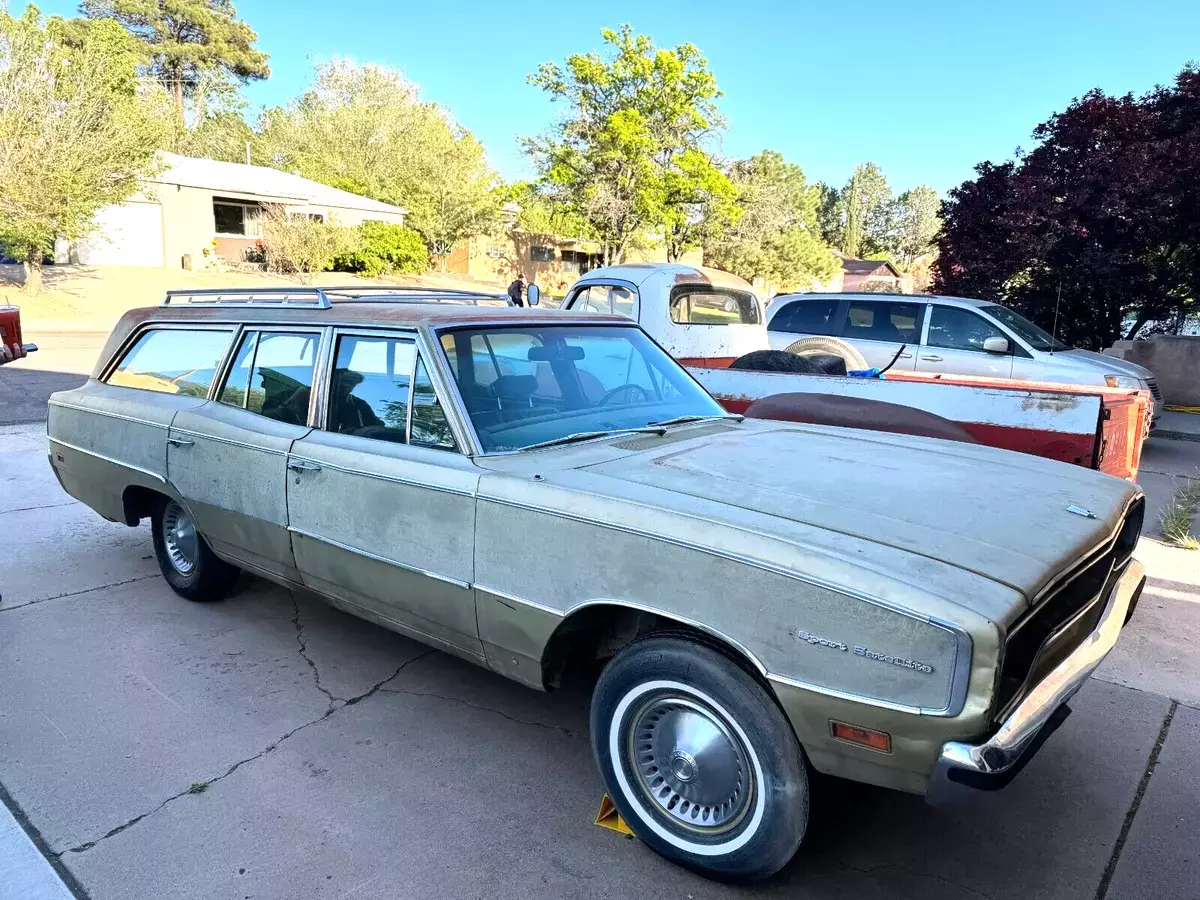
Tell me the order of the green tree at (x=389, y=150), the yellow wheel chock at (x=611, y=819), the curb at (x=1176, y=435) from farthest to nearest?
1. the green tree at (x=389, y=150)
2. the curb at (x=1176, y=435)
3. the yellow wheel chock at (x=611, y=819)

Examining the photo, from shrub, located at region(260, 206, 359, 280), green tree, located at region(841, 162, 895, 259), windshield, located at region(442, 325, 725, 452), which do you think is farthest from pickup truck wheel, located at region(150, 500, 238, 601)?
green tree, located at region(841, 162, 895, 259)

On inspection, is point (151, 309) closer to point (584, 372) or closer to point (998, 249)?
point (584, 372)

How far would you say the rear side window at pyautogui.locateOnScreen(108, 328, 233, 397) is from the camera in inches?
170

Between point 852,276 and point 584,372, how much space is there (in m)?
63.3

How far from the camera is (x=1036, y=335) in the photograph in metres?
9.54

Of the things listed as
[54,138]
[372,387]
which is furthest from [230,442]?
[54,138]

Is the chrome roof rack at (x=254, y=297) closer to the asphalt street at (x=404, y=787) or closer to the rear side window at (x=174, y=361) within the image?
the rear side window at (x=174, y=361)

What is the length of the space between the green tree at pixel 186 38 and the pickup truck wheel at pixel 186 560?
5737 centimetres

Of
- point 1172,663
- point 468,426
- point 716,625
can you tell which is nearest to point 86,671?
point 468,426

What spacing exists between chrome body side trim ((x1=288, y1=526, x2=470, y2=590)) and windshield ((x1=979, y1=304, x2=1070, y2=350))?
324 inches

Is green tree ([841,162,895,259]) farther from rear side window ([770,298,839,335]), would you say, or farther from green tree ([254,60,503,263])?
rear side window ([770,298,839,335])

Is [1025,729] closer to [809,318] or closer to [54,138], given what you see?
[809,318]

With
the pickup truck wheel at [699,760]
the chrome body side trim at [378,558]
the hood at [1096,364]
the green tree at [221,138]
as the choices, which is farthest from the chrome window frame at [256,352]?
the green tree at [221,138]

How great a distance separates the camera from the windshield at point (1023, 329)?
364 inches
